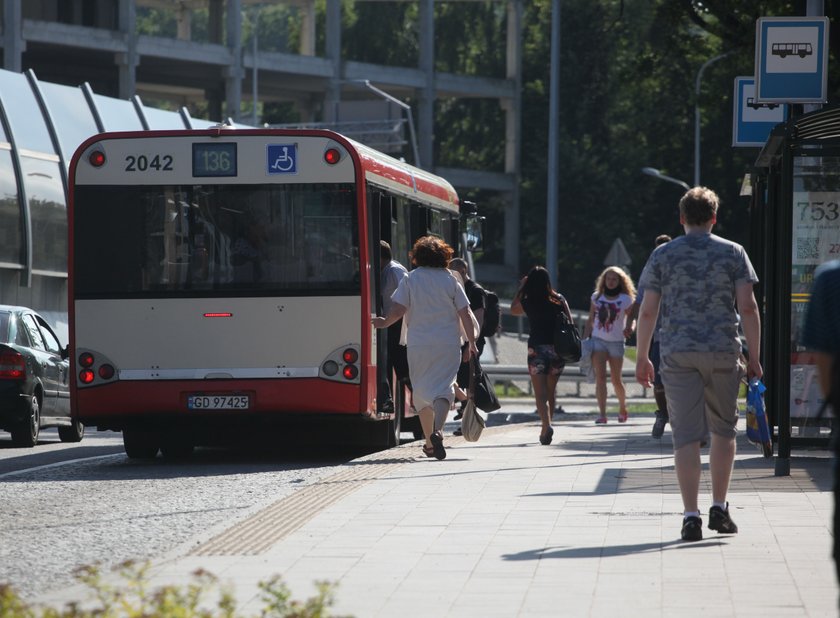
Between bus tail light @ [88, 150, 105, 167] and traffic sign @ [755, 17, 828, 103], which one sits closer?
traffic sign @ [755, 17, 828, 103]

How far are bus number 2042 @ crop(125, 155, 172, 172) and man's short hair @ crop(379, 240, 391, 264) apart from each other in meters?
1.99

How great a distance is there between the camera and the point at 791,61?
510 inches

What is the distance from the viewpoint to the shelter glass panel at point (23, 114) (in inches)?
1123

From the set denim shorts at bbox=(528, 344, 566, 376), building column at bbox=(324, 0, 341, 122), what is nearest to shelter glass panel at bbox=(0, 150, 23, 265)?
denim shorts at bbox=(528, 344, 566, 376)

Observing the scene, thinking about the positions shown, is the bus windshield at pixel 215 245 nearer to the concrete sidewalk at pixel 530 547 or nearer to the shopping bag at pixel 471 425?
the shopping bag at pixel 471 425

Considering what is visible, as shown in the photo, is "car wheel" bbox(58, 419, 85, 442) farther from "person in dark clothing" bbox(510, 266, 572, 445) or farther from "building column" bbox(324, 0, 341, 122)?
"building column" bbox(324, 0, 341, 122)

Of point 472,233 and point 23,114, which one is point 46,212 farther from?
point 472,233

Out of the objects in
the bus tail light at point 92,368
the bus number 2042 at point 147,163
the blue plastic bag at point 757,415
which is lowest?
the bus tail light at point 92,368

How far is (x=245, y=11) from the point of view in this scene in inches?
5000

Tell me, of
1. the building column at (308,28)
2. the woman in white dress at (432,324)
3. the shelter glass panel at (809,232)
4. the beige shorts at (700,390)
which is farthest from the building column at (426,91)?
the beige shorts at (700,390)

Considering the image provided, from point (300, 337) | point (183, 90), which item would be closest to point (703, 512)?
point (300, 337)

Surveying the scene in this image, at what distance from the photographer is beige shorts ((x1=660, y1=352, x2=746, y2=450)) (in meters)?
9.08

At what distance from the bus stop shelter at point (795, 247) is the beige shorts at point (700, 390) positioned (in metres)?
3.15

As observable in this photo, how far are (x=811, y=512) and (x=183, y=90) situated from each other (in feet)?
213
